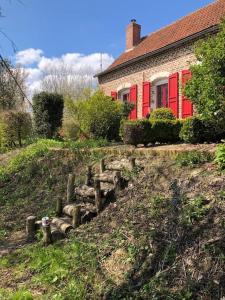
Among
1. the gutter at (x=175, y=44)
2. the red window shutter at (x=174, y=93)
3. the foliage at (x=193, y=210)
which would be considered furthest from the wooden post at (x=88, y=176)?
the gutter at (x=175, y=44)

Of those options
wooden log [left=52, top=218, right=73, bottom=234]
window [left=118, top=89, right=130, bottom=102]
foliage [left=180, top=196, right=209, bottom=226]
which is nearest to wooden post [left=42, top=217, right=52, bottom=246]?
wooden log [left=52, top=218, right=73, bottom=234]

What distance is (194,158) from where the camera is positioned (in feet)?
20.3

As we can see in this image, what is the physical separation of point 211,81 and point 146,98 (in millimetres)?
10093

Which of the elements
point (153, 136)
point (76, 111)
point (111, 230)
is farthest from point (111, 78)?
point (111, 230)

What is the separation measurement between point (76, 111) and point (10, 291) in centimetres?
1181

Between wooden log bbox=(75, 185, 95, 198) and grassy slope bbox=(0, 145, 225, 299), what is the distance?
3.00 ft

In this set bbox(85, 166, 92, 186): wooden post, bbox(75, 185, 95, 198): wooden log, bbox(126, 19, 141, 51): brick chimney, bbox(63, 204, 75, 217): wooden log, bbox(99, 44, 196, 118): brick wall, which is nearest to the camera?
bbox(63, 204, 75, 217): wooden log

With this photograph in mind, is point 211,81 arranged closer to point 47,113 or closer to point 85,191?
point 85,191

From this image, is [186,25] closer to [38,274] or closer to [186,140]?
[186,140]

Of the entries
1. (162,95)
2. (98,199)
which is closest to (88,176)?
(98,199)

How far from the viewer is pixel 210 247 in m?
3.96

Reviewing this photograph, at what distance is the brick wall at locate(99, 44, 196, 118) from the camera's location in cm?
1473

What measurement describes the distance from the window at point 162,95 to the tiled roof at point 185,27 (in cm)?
161

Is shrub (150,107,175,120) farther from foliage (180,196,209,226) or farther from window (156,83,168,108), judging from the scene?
foliage (180,196,209,226)
